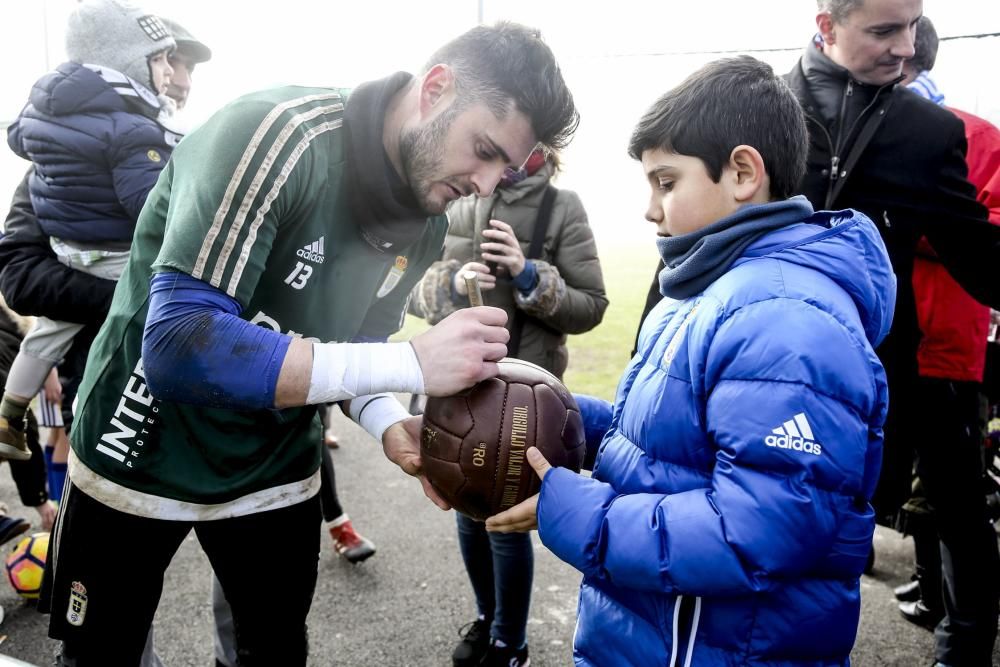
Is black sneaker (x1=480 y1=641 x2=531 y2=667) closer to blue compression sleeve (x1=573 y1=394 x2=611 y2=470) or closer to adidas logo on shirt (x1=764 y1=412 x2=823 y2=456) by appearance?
blue compression sleeve (x1=573 y1=394 x2=611 y2=470)

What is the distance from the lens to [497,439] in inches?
68.6

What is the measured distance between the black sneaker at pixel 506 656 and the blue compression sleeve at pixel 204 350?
6.06 ft

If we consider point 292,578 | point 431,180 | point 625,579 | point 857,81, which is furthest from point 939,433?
point 292,578

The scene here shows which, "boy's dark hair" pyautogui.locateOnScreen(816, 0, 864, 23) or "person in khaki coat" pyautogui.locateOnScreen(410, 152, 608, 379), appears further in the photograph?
"person in khaki coat" pyautogui.locateOnScreen(410, 152, 608, 379)

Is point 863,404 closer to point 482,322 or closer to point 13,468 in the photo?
point 482,322

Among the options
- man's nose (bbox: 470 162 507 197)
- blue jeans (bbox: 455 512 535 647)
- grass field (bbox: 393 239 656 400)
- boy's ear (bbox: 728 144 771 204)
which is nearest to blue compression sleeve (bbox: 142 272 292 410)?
man's nose (bbox: 470 162 507 197)

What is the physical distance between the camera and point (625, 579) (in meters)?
1.47

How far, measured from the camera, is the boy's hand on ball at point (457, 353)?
1683mm

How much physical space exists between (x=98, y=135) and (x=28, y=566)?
199 cm

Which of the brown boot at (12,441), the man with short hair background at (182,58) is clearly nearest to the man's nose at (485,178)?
the man with short hair background at (182,58)

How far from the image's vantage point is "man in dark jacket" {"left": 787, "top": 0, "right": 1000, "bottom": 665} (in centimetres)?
256

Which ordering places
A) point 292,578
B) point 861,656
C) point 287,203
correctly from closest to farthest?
point 287,203 → point 292,578 → point 861,656

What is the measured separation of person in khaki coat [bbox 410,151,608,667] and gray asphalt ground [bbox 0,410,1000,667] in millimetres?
292

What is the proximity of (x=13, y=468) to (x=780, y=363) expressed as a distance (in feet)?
13.1
